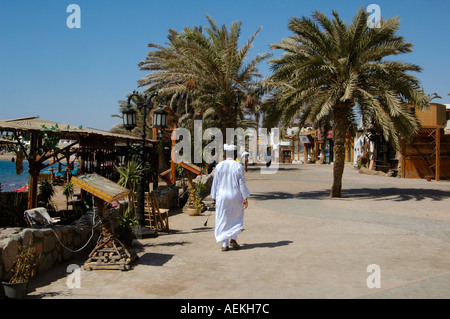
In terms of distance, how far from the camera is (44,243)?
574 cm

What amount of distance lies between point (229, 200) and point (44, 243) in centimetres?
310

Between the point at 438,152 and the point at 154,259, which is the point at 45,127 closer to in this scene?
the point at 154,259

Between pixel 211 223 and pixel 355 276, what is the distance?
5.41m

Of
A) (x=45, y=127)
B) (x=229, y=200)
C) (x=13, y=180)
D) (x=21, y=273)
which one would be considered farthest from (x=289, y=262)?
(x=13, y=180)

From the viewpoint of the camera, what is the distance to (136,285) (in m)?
5.21

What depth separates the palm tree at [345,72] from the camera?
47.0ft

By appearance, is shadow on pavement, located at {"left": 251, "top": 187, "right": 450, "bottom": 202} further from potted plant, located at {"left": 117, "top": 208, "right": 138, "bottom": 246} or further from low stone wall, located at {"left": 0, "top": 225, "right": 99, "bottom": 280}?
low stone wall, located at {"left": 0, "top": 225, "right": 99, "bottom": 280}

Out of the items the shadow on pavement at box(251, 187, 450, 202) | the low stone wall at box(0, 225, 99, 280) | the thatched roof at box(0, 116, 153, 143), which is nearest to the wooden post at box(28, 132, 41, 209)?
the thatched roof at box(0, 116, 153, 143)

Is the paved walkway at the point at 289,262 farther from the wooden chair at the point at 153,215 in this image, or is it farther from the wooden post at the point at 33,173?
the wooden post at the point at 33,173

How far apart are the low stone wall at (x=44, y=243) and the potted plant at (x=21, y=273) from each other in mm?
88

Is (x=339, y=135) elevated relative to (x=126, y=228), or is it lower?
elevated

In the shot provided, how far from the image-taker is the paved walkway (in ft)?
16.2

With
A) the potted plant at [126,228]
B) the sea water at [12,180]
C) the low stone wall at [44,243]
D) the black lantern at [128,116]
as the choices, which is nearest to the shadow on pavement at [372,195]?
the black lantern at [128,116]
